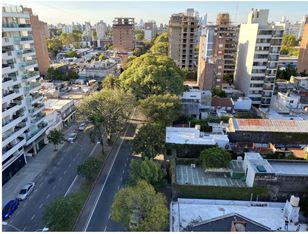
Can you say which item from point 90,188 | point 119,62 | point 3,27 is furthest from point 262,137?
point 119,62

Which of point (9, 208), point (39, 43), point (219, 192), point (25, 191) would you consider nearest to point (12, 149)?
point (25, 191)

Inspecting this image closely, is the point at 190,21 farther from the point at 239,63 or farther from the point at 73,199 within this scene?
the point at 73,199

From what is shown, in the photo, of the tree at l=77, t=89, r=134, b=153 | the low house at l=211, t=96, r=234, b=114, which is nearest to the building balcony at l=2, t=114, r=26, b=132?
the tree at l=77, t=89, r=134, b=153

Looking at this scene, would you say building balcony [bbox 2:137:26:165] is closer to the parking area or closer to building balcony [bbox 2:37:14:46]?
building balcony [bbox 2:37:14:46]

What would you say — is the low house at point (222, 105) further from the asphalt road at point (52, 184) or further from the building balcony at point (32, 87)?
the building balcony at point (32, 87)

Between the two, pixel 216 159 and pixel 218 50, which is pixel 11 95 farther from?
pixel 218 50

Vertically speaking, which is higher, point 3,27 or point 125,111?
point 3,27
